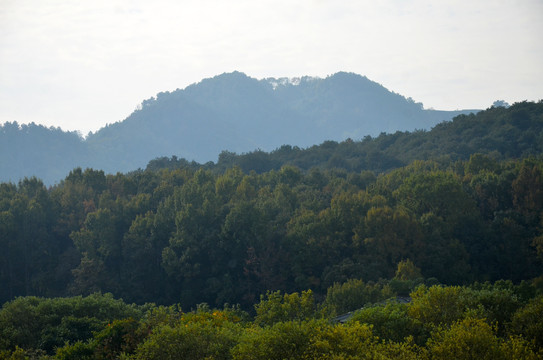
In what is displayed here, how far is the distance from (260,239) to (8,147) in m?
147

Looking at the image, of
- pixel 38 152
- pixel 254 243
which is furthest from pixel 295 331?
pixel 38 152

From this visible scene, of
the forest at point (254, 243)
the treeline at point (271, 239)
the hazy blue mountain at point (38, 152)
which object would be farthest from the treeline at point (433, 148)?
the hazy blue mountain at point (38, 152)

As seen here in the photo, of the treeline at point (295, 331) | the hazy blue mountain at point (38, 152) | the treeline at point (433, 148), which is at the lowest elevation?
the treeline at point (295, 331)

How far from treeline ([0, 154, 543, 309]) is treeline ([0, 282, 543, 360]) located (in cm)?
1340

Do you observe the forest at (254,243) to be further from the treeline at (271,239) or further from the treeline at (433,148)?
the treeline at (433,148)

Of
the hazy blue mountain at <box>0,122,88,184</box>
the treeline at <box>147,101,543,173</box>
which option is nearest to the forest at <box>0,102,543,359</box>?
the treeline at <box>147,101,543,173</box>

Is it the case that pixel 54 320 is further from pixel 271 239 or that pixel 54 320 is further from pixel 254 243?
pixel 271 239

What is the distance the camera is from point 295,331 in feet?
56.4

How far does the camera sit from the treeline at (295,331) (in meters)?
16.1

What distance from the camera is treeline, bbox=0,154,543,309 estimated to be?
4116cm

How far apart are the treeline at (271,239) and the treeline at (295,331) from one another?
528 inches

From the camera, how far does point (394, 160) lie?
73438 mm

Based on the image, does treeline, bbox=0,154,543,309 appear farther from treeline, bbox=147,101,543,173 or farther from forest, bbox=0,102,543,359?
treeline, bbox=147,101,543,173

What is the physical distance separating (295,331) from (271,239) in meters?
26.9
